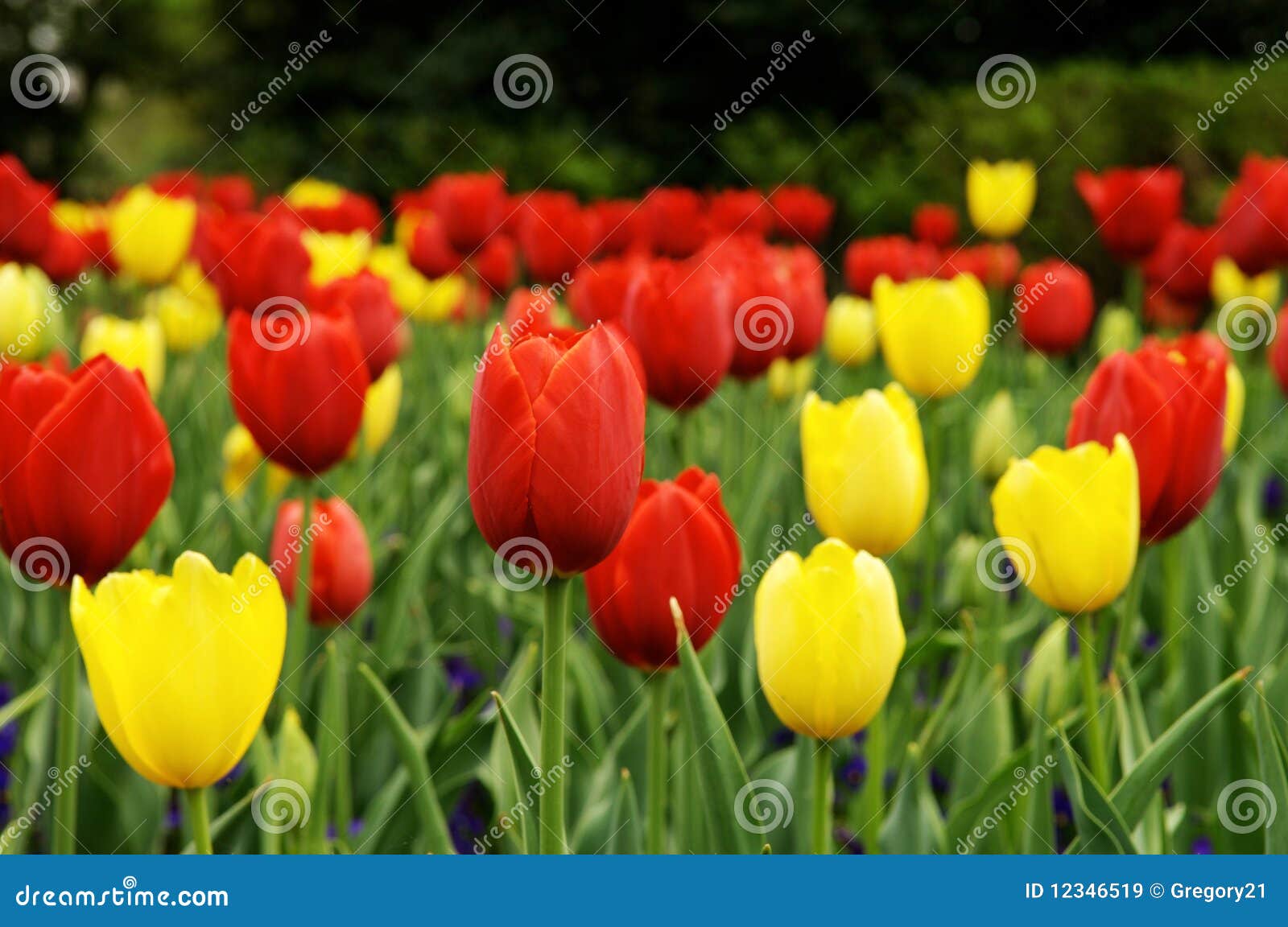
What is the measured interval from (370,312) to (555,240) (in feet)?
5.09

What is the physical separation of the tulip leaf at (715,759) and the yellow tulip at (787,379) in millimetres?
1931

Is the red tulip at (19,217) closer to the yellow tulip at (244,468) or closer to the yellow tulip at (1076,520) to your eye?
the yellow tulip at (244,468)

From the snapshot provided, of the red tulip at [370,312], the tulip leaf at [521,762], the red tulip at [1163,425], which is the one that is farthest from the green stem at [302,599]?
the red tulip at [1163,425]

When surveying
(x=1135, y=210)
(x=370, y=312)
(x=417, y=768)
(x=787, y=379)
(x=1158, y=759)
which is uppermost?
(x=1135, y=210)

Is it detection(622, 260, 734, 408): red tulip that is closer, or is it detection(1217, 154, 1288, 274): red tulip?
detection(622, 260, 734, 408): red tulip

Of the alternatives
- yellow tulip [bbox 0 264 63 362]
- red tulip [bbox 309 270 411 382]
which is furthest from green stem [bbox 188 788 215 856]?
yellow tulip [bbox 0 264 63 362]

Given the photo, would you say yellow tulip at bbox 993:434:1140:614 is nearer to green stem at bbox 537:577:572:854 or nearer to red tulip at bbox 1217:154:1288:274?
green stem at bbox 537:577:572:854

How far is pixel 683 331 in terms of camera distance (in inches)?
77.5

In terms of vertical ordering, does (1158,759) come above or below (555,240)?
below

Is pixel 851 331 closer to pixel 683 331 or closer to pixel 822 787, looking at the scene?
pixel 683 331

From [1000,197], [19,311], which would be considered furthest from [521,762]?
[1000,197]

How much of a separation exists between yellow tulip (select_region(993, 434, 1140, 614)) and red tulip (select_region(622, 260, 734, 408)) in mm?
Result: 681

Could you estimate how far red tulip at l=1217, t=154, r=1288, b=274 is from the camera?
3.32 meters

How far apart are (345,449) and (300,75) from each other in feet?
40.0
